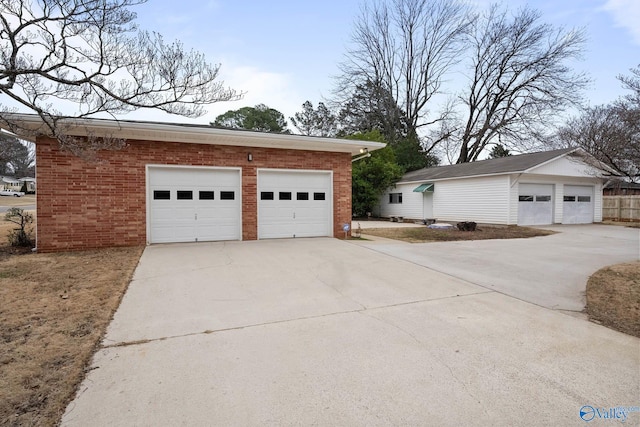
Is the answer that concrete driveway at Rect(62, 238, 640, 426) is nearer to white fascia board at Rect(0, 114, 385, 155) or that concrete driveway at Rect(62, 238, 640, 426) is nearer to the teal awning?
white fascia board at Rect(0, 114, 385, 155)

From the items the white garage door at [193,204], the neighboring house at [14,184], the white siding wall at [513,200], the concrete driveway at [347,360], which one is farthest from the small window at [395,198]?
the neighboring house at [14,184]

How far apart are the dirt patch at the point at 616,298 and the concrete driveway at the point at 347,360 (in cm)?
41

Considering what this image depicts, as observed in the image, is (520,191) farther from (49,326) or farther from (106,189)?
(49,326)

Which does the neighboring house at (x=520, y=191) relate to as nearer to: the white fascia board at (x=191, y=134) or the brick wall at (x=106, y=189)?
the white fascia board at (x=191, y=134)

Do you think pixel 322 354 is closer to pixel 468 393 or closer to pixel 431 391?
pixel 431 391

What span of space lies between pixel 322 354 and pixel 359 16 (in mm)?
34897

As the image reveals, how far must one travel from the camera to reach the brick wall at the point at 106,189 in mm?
8367

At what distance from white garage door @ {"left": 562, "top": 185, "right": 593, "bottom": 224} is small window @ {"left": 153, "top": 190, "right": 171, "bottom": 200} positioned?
19530mm

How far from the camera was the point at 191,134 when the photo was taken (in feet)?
29.2

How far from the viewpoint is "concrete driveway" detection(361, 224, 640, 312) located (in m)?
5.09

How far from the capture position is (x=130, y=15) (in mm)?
5680

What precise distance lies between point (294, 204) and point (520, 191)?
1224 cm

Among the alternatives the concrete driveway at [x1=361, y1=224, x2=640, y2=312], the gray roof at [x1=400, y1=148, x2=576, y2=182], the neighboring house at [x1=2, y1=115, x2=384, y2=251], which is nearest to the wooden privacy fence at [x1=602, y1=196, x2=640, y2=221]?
the gray roof at [x1=400, y1=148, x2=576, y2=182]

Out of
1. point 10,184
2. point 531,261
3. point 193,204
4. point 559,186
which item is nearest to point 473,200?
point 559,186
